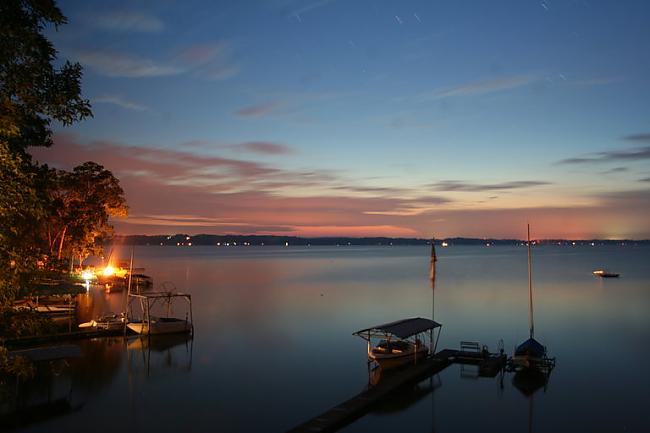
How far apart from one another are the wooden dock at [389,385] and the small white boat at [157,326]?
68.6ft

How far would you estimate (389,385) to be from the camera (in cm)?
2753

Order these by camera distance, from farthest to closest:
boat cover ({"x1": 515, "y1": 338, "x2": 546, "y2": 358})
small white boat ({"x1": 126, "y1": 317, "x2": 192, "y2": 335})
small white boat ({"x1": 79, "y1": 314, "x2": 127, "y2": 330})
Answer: small white boat ({"x1": 126, "y1": 317, "x2": 192, "y2": 335}) < small white boat ({"x1": 79, "y1": 314, "x2": 127, "y2": 330}) < boat cover ({"x1": 515, "y1": 338, "x2": 546, "y2": 358})

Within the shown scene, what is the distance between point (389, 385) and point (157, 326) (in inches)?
910

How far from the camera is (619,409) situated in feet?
91.9

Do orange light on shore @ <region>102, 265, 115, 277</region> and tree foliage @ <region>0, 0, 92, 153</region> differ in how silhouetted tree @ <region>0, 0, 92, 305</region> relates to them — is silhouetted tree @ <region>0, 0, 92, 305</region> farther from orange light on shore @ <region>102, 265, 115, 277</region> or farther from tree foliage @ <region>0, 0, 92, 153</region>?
orange light on shore @ <region>102, 265, 115, 277</region>

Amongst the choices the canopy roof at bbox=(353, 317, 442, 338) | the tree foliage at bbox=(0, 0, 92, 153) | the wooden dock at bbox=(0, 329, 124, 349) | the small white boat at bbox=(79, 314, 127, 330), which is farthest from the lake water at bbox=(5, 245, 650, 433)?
the tree foliage at bbox=(0, 0, 92, 153)

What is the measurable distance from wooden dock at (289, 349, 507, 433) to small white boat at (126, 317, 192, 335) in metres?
20.9

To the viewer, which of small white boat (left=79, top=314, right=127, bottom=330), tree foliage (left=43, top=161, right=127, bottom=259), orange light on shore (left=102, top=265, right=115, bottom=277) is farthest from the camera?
orange light on shore (left=102, top=265, right=115, bottom=277)

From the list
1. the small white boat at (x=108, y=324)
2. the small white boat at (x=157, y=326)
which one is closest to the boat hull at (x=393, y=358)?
the small white boat at (x=157, y=326)

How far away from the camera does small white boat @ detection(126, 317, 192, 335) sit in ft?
140

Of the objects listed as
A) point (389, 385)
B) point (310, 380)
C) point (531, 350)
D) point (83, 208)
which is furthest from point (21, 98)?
point (83, 208)

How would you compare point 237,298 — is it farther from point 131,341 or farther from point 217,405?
point 217,405

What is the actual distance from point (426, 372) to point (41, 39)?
27.5 meters

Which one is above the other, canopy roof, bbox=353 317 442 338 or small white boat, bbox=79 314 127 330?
canopy roof, bbox=353 317 442 338
